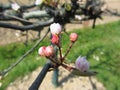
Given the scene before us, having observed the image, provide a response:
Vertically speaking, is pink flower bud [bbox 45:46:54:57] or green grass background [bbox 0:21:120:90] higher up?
pink flower bud [bbox 45:46:54:57]

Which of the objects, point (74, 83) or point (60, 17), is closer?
point (60, 17)

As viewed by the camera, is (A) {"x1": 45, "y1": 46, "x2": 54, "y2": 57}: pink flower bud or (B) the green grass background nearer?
(A) {"x1": 45, "y1": 46, "x2": 54, "y2": 57}: pink flower bud

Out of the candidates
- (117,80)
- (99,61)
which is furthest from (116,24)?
(117,80)

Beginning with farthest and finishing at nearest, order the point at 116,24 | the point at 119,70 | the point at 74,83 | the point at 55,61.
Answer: the point at 116,24 < the point at 119,70 < the point at 74,83 < the point at 55,61

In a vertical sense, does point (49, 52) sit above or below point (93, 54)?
above

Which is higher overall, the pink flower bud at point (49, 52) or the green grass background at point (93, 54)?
the pink flower bud at point (49, 52)

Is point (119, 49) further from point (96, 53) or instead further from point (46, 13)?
point (46, 13)

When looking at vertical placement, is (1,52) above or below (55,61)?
below

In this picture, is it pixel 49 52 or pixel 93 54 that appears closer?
pixel 49 52

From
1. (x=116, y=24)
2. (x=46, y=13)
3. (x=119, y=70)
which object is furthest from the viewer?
(x=116, y=24)

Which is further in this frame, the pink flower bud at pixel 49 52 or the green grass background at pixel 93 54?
the green grass background at pixel 93 54
